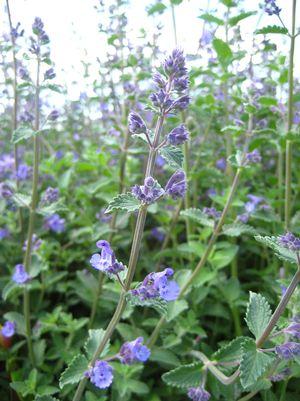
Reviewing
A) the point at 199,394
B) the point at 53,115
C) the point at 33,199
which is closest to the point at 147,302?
the point at 199,394

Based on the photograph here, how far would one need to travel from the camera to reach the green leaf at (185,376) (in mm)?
2199

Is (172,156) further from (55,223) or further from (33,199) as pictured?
(55,223)

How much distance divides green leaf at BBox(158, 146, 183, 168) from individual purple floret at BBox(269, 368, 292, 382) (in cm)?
130

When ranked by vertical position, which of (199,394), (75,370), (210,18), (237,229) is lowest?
(199,394)

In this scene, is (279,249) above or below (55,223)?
above

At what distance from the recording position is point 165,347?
2898mm

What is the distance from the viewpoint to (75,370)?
2045mm

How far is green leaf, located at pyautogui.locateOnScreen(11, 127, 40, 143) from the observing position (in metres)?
2.66

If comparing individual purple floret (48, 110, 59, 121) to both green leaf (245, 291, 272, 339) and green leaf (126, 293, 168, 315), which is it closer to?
green leaf (126, 293, 168, 315)

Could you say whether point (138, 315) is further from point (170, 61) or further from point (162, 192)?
point (170, 61)

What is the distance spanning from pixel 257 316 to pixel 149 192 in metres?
0.81

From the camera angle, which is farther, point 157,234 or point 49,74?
point 157,234

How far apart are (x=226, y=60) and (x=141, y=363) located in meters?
2.33

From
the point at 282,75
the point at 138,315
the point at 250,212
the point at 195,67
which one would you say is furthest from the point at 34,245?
the point at 282,75
